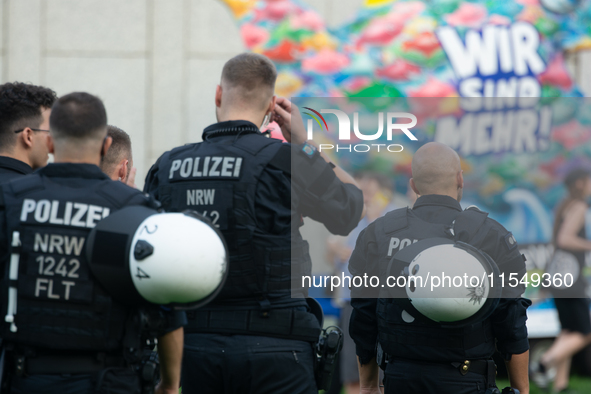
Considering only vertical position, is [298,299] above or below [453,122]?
below

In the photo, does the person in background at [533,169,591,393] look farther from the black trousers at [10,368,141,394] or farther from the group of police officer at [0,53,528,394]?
the black trousers at [10,368,141,394]

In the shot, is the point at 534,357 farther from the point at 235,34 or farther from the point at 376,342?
the point at 235,34

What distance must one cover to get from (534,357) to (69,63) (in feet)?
21.3

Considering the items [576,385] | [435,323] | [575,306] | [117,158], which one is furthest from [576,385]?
[117,158]

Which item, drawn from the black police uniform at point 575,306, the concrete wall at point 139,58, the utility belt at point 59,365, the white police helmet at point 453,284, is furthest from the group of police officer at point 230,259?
the concrete wall at point 139,58

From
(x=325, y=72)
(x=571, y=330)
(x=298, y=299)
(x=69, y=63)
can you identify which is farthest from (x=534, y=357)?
(x=69, y=63)

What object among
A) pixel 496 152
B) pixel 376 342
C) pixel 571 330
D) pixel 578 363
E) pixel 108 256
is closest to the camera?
pixel 108 256

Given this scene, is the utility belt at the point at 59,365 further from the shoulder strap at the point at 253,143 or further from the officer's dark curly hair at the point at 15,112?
the officer's dark curly hair at the point at 15,112

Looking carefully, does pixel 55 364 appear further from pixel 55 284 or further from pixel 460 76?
pixel 460 76

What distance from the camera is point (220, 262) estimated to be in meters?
2.32

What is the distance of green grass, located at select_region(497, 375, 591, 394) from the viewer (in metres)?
6.75

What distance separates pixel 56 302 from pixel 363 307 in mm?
1560

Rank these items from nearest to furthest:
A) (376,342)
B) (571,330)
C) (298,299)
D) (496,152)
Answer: (298,299), (376,342), (571,330), (496,152)

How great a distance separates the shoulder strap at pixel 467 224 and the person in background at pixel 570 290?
A: 408 centimetres
